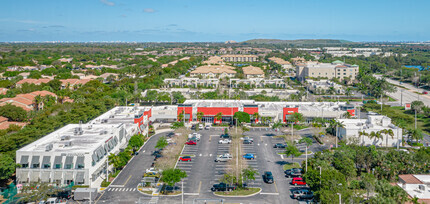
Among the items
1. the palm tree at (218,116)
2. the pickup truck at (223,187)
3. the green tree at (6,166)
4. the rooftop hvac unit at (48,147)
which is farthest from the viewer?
the palm tree at (218,116)

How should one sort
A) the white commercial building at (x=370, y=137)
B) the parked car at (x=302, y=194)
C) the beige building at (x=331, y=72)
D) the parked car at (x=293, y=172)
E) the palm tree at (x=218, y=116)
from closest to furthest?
the parked car at (x=302, y=194) < the parked car at (x=293, y=172) < the white commercial building at (x=370, y=137) < the palm tree at (x=218, y=116) < the beige building at (x=331, y=72)


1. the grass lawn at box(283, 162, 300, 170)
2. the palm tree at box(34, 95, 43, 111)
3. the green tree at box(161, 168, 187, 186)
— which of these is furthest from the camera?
the palm tree at box(34, 95, 43, 111)

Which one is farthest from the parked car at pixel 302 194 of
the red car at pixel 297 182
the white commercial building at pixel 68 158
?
the white commercial building at pixel 68 158

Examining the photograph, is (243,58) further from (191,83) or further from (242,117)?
(242,117)

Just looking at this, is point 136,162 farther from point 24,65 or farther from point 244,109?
point 24,65

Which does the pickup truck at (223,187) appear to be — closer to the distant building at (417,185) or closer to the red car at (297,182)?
the red car at (297,182)

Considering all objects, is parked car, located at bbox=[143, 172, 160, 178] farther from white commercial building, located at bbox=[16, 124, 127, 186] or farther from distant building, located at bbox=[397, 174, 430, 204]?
distant building, located at bbox=[397, 174, 430, 204]

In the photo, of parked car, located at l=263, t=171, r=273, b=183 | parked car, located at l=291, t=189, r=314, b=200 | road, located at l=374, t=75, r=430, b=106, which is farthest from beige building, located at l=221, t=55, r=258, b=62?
parked car, located at l=291, t=189, r=314, b=200
